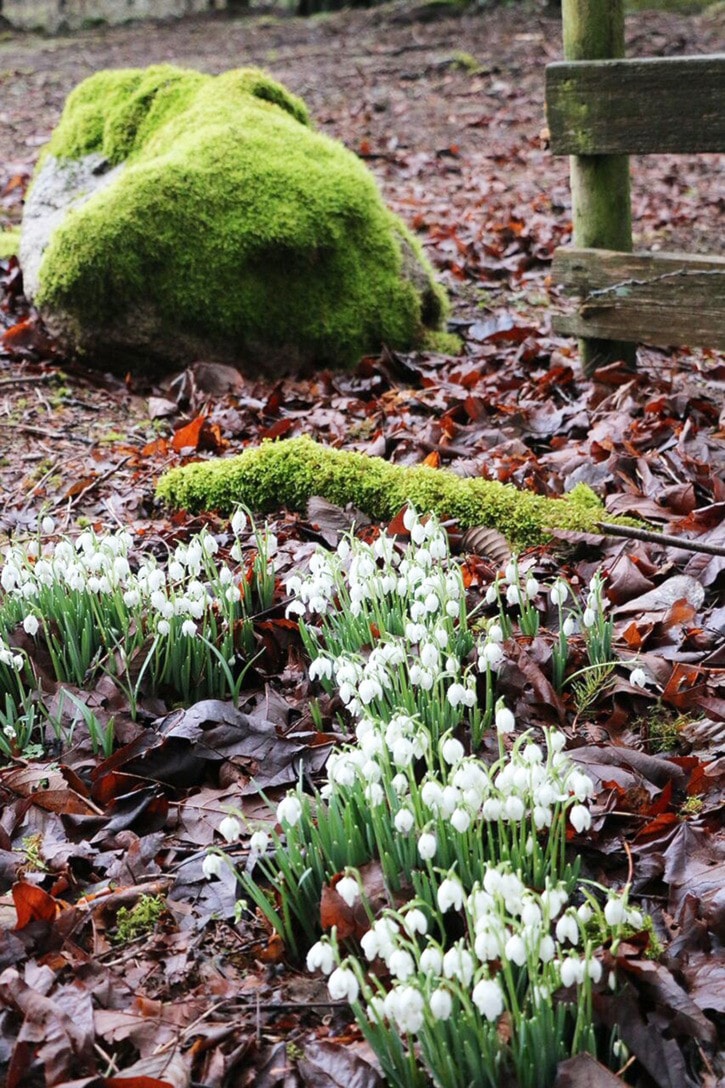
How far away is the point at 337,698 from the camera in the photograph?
2.91m

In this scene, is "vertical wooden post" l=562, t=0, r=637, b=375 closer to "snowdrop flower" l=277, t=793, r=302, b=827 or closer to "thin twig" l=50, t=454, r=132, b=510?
"thin twig" l=50, t=454, r=132, b=510

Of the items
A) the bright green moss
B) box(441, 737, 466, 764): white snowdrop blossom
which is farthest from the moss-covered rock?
the bright green moss

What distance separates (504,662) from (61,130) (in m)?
6.00

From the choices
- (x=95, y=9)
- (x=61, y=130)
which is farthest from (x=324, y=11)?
(x=61, y=130)

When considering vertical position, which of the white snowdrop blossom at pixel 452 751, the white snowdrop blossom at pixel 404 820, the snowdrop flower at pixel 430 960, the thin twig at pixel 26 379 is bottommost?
the thin twig at pixel 26 379

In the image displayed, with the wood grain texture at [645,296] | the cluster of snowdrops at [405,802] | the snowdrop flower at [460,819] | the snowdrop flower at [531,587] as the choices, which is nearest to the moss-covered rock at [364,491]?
the cluster of snowdrops at [405,802]

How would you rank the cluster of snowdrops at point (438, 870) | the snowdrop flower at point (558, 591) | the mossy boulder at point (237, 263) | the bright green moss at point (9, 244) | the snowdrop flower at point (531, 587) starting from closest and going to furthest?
the cluster of snowdrops at point (438, 870), the snowdrop flower at point (558, 591), the snowdrop flower at point (531, 587), the mossy boulder at point (237, 263), the bright green moss at point (9, 244)

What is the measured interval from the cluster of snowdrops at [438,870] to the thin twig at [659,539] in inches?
19.4

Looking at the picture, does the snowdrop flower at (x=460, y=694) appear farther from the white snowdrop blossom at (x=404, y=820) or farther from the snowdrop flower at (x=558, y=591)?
the snowdrop flower at (x=558, y=591)

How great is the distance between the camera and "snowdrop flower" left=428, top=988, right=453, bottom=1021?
1.60m

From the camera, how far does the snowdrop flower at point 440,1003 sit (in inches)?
62.9

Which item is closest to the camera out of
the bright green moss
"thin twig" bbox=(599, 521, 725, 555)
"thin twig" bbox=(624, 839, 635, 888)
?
"thin twig" bbox=(624, 839, 635, 888)

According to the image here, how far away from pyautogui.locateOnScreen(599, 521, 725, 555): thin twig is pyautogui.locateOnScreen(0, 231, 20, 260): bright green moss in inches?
203

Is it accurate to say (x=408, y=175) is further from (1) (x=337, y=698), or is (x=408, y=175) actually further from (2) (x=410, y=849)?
(2) (x=410, y=849)
